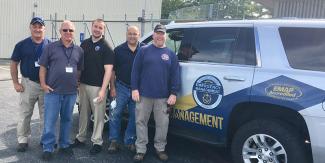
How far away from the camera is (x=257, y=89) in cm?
432

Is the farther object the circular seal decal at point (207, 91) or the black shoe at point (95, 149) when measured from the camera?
the black shoe at point (95, 149)

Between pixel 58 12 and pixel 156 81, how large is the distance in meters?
17.1

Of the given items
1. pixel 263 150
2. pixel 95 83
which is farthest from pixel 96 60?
pixel 263 150

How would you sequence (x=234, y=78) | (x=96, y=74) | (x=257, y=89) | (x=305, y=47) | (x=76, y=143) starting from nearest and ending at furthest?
(x=305, y=47) → (x=257, y=89) → (x=234, y=78) → (x=96, y=74) → (x=76, y=143)

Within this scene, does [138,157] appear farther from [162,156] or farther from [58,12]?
[58,12]

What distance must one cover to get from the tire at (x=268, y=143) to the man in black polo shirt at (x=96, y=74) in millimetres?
1828

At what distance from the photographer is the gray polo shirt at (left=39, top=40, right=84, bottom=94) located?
16.3 ft

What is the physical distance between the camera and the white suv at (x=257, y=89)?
157 inches

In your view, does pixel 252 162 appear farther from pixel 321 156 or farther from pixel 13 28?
pixel 13 28

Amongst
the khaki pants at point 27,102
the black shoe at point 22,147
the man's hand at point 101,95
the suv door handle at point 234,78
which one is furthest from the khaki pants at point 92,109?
the suv door handle at point 234,78

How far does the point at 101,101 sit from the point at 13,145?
1404 millimetres

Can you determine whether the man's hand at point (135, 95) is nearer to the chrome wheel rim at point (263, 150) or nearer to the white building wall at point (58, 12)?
the chrome wheel rim at point (263, 150)

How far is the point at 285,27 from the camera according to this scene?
4.32m

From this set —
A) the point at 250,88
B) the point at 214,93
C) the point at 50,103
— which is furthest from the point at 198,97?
the point at 50,103
